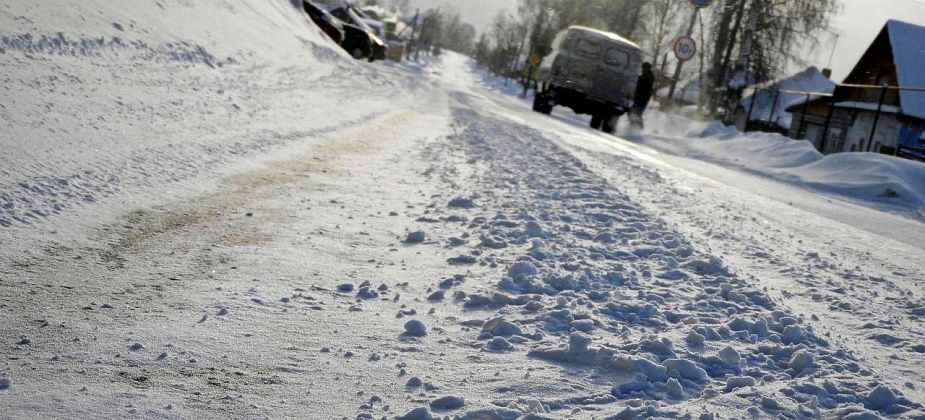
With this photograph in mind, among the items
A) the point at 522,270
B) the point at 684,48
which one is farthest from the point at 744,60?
the point at 522,270

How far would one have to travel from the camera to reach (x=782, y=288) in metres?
4.43

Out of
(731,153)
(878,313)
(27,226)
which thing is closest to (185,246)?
(27,226)

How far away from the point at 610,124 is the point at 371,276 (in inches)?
679

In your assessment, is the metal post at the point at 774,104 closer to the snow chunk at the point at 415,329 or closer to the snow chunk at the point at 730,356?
the snow chunk at the point at 730,356

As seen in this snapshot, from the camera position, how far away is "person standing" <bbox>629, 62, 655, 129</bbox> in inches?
812

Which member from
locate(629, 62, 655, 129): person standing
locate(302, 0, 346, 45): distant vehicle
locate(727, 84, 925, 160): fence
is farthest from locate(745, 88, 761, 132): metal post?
locate(302, 0, 346, 45): distant vehicle

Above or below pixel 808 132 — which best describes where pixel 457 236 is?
below

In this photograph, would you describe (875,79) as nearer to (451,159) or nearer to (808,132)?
(808,132)

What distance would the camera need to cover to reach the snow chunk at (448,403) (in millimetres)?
2484

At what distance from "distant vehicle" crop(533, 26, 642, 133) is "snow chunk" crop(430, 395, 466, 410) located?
57.1 ft

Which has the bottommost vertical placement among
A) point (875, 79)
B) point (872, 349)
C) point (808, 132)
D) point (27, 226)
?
point (27, 226)

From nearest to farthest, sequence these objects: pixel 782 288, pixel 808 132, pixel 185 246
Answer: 1. pixel 185 246
2. pixel 782 288
3. pixel 808 132

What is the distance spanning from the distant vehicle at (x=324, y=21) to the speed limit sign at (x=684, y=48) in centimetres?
1343

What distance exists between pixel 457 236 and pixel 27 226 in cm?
234
